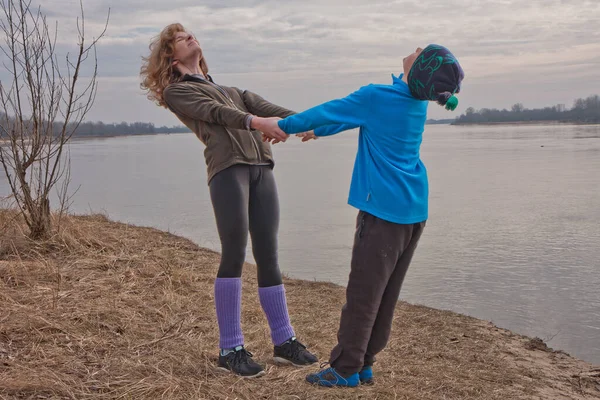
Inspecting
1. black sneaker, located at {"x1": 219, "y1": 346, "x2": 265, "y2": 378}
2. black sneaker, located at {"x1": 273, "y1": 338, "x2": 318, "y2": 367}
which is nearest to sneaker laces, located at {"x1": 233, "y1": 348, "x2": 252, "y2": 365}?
black sneaker, located at {"x1": 219, "y1": 346, "x2": 265, "y2": 378}

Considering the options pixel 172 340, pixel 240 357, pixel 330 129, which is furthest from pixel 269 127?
pixel 172 340

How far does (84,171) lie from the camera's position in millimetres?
19234

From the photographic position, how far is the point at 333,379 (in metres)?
2.97

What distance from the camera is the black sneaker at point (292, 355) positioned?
333 centimetres

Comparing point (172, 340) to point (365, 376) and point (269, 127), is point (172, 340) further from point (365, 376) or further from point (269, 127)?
point (269, 127)

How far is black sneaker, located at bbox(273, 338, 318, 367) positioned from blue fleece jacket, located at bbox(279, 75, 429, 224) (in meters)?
1.00

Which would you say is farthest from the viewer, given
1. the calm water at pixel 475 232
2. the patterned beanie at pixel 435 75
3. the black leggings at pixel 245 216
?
the calm water at pixel 475 232

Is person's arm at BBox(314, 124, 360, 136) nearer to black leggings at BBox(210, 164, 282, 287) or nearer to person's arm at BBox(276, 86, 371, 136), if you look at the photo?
person's arm at BBox(276, 86, 371, 136)

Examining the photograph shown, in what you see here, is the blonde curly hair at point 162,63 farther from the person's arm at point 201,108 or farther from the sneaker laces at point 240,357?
the sneaker laces at point 240,357

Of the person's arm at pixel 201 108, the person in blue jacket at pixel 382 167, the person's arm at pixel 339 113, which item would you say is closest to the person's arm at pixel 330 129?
the person in blue jacket at pixel 382 167

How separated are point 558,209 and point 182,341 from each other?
7903 millimetres

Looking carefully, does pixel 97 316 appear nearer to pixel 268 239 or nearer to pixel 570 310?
pixel 268 239

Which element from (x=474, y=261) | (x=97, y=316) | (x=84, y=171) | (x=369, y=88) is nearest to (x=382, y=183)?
(x=369, y=88)

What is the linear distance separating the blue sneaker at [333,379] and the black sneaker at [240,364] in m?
0.32
